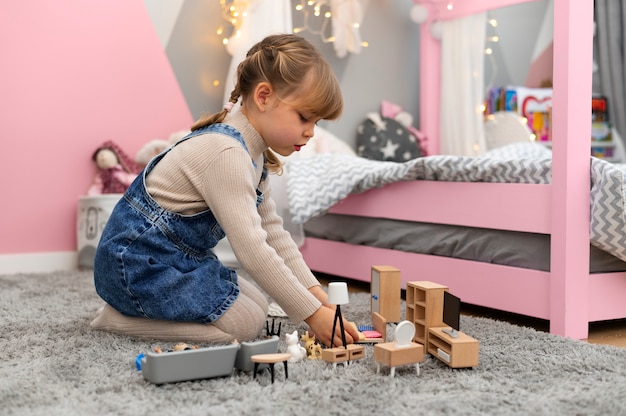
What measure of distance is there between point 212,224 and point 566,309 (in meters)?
0.73

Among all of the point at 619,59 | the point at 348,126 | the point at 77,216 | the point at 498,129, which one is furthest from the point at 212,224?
the point at 619,59

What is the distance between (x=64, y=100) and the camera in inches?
94.9

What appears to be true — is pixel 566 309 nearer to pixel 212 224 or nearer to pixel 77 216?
pixel 212 224

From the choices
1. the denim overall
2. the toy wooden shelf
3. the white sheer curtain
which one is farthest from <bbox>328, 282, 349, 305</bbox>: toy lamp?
the white sheer curtain

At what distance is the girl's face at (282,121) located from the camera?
4.22 ft

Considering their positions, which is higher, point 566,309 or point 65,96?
point 65,96

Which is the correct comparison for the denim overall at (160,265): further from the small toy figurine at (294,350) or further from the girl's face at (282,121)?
the small toy figurine at (294,350)

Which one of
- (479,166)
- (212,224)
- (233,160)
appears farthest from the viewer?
(479,166)

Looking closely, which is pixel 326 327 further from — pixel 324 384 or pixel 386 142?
pixel 386 142

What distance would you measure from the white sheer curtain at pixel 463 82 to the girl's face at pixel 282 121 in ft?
4.97

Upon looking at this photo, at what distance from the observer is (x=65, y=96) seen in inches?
94.9

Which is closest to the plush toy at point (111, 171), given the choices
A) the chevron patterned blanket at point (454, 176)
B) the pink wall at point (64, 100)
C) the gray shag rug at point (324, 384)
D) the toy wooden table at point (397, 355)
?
the pink wall at point (64, 100)

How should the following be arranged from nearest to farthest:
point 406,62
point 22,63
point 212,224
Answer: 1. point 212,224
2. point 22,63
3. point 406,62

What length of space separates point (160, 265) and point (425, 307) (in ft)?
1.58
